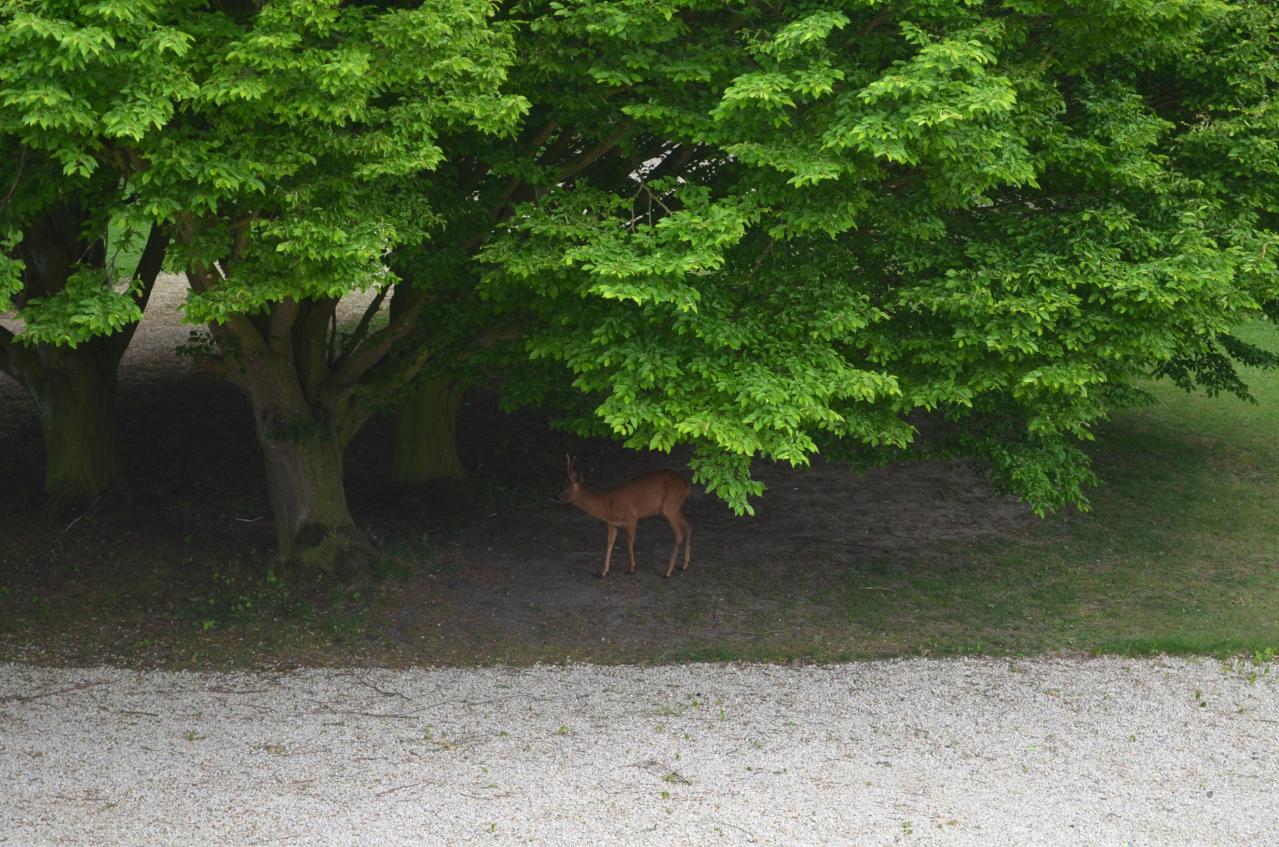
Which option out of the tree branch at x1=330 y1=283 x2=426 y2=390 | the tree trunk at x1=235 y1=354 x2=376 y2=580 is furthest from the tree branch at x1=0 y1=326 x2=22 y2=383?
the tree branch at x1=330 y1=283 x2=426 y2=390

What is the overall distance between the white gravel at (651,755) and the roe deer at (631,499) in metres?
2.47

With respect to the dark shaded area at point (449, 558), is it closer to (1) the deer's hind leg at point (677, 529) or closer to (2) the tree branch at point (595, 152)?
(1) the deer's hind leg at point (677, 529)

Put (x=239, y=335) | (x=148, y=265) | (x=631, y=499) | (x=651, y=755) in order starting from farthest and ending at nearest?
(x=148, y=265) < (x=631, y=499) < (x=239, y=335) < (x=651, y=755)

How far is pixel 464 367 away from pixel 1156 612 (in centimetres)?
752

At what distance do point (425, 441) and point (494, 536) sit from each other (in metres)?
1.52

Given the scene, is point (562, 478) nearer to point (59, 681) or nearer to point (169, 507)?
point (169, 507)

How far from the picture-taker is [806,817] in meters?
8.72

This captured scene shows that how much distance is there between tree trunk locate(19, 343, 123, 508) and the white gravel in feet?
13.0

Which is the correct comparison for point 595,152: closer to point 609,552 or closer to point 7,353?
point 609,552

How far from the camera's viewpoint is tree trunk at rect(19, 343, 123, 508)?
14695 millimetres

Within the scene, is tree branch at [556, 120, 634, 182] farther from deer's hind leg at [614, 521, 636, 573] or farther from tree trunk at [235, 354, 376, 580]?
deer's hind leg at [614, 521, 636, 573]

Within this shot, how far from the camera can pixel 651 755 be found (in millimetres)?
9703

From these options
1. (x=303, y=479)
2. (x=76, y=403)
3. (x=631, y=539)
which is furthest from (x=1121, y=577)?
(x=76, y=403)

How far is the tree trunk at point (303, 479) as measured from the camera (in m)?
13.2
